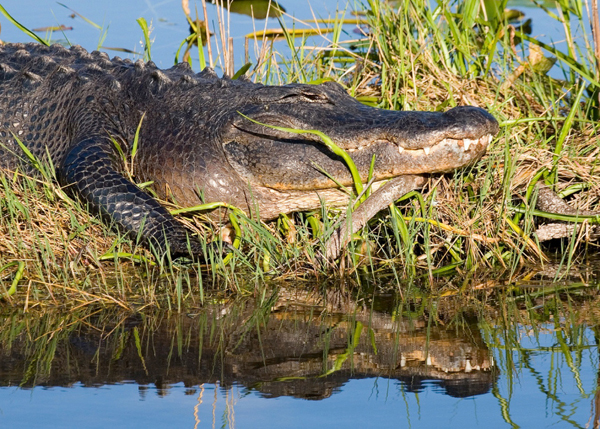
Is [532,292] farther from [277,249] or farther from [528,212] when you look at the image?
[277,249]

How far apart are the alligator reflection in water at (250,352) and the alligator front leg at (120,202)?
73cm

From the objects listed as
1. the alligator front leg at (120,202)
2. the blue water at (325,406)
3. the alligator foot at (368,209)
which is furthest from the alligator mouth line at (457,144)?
the blue water at (325,406)

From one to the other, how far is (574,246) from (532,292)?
0.61 m

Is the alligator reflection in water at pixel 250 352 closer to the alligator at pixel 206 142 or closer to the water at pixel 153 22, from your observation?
the alligator at pixel 206 142

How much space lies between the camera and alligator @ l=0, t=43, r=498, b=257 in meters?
4.26

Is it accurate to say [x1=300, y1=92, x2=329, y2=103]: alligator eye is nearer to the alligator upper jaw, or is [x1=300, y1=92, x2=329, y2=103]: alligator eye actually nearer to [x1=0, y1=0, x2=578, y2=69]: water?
the alligator upper jaw

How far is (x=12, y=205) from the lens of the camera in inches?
166

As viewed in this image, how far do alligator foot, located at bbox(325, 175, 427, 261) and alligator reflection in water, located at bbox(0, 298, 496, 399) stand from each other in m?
0.59

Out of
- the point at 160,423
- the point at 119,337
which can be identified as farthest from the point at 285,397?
the point at 119,337

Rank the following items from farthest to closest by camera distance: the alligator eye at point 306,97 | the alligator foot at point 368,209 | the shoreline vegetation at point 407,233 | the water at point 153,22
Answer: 1. the water at point 153,22
2. the alligator eye at point 306,97
3. the alligator foot at point 368,209
4. the shoreline vegetation at point 407,233

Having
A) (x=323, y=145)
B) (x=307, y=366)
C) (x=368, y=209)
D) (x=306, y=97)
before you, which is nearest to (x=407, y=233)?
(x=368, y=209)

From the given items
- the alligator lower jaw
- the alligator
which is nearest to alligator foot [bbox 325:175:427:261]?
the alligator

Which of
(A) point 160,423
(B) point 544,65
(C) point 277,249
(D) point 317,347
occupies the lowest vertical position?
(A) point 160,423

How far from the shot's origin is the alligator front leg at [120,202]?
4195 mm
